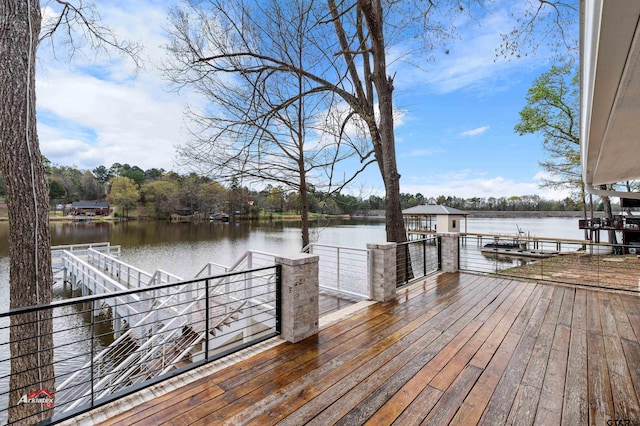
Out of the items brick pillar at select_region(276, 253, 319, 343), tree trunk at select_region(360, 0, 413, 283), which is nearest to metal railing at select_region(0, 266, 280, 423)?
brick pillar at select_region(276, 253, 319, 343)

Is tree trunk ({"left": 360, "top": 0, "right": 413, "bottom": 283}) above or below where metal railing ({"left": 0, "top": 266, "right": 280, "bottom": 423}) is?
above

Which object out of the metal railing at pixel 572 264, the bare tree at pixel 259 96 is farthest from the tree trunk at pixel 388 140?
the metal railing at pixel 572 264

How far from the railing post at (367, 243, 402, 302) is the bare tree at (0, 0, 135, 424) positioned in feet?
13.1

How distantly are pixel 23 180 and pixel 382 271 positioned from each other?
452 centimetres

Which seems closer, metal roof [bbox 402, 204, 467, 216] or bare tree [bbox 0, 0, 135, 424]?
bare tree [bbox 0, 0, 135, 424]

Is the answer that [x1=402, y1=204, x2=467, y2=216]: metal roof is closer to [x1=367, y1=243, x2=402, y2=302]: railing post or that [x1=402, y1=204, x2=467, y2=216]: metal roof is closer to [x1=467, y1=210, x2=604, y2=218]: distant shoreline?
[x1=367, y1=243, x2=402, y2=302]: railing post

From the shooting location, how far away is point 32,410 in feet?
9.89

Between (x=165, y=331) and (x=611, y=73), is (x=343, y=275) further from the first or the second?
(x=611, y=73)

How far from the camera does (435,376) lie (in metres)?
2.48

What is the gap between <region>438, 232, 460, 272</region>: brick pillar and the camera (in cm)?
634

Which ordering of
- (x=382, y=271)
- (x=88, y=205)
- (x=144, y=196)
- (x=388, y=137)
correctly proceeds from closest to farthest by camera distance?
(x=382, y=271) < (x=388, y=137) < (x=88, y=205) < (x=144, y=196)

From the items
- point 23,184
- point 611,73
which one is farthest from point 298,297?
point 23,184

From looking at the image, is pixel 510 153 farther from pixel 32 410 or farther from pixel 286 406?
pixel 32 410

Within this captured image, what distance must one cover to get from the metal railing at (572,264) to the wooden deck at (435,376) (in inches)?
80.3
